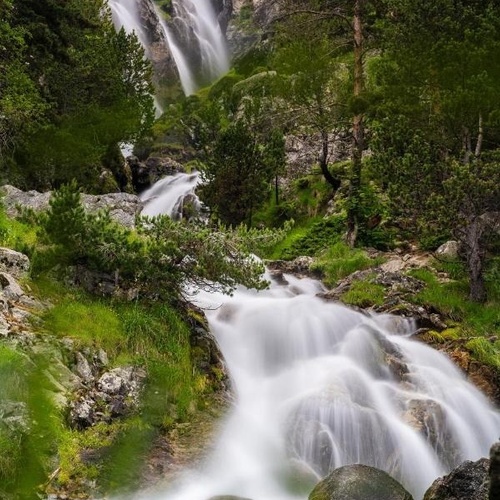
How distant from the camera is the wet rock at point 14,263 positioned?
10296 mm

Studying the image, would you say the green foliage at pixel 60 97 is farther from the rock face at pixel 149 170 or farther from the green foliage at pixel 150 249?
the rock face at pixel 149 170

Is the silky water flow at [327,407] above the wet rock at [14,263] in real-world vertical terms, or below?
below

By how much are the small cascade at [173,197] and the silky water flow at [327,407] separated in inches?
737

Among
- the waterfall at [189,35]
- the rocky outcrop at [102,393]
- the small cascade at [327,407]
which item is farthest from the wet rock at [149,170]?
the waterfall at [189,35]

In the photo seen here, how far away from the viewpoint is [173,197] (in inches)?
1384

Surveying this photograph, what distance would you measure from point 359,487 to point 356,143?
608 inches

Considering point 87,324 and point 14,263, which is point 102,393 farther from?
point 14,263

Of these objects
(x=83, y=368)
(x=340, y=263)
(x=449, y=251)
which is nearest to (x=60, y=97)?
(x=340, y=263)

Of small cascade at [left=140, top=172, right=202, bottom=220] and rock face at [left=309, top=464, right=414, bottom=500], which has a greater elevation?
small cascade at [left=140, top=172, right=202, bottom=220]

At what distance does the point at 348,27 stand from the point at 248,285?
16.4 m

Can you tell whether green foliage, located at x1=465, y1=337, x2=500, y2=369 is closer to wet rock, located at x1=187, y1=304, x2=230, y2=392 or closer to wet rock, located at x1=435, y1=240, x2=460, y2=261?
wet rock, located at x1=435, y1=240, x2=460, y2=261

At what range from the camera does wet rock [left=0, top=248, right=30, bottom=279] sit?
1030 centimetres

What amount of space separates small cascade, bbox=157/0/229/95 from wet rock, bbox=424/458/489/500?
8149 centimetres

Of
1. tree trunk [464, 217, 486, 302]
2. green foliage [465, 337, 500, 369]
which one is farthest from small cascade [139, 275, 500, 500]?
tree trunk [464, 217, 486, 302]
